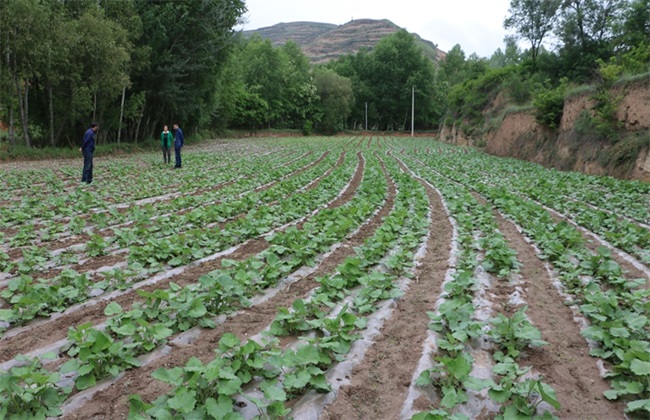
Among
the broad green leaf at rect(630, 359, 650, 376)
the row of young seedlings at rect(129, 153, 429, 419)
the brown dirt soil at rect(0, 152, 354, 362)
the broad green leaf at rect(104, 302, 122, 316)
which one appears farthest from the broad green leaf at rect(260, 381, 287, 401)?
the broad green leaf at rect(630, 359, 650, 376)

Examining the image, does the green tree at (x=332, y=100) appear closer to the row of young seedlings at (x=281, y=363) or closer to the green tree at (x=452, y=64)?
the green tree at (x=452, y=64)

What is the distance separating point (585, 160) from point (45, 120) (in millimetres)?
26125

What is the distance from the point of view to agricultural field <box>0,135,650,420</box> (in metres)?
2.72

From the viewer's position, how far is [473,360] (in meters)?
3.23

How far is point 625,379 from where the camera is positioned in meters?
2.98

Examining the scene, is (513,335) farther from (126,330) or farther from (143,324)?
(126,330)

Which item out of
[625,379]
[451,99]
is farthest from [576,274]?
[451,99]

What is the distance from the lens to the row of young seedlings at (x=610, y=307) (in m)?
2.80

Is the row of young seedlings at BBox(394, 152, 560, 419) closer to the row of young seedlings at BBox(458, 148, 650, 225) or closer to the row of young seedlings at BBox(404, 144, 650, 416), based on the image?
the row of young seedlings at BBox(404, 144, 650, 416)

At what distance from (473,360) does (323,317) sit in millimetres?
1272

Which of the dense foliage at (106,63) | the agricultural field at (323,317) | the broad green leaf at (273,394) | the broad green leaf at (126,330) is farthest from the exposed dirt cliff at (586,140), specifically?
the dense foliage at (106,63)

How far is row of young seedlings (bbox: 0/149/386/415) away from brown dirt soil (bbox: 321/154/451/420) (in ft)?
4.73

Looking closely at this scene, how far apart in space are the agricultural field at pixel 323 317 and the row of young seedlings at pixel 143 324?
0.01 m

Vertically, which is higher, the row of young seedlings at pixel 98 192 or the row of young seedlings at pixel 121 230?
the row of young seedlings at pixel 98 192
